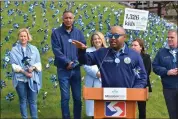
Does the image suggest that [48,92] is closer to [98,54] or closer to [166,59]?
[166,59]

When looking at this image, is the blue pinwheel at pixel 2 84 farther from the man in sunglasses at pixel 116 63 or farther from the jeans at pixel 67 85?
the man in sunglasses at pixel 116 63

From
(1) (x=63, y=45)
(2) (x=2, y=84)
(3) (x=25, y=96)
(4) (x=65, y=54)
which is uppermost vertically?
(1) (x=63, y=45)

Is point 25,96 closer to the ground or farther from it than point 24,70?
closer to the ground

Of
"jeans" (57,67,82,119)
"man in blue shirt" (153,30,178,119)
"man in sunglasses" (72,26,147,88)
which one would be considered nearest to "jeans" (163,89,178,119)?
"man in blue shirt" (153,30,178,119)

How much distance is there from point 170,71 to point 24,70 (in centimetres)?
271

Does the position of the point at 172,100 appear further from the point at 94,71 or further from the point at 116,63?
the point at 116,63

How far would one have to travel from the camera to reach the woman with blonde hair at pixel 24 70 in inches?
346

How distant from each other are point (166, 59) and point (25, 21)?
9548 millimetres

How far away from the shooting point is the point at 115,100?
19.5 ft

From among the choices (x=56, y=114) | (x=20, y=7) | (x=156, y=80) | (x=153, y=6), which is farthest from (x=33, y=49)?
→ (x=153, y=6)

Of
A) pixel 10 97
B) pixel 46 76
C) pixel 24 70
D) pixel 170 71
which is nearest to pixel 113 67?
pixel 170 71

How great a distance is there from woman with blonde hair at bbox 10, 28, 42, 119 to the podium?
303cm

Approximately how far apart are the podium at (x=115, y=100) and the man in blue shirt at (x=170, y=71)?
189cm

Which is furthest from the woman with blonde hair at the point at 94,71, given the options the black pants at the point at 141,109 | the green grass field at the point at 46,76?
the green grass field at the point at 46,76
